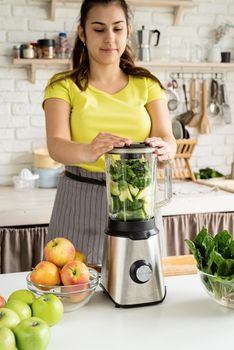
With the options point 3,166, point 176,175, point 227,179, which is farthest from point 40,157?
point 227,179

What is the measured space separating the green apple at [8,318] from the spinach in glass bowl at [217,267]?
0.43 m

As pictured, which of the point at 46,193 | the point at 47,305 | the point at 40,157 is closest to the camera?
the point at 47,305

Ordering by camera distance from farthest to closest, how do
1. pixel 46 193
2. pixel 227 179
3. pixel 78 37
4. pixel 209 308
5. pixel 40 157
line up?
pixel 227 179 → pixel 40 157 → pixel 46 193 → pixel 78 37 → pixel 209 308

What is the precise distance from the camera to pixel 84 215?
1.83m

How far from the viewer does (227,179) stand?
3369 mm

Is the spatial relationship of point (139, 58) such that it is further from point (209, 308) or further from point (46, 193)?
point (209, 308)

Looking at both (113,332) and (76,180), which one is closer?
(113,332)

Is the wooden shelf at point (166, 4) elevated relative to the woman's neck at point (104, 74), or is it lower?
elevated

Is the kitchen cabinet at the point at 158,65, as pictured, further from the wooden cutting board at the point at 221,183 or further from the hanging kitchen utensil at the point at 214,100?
the wooden cutting board at the point at 221,183

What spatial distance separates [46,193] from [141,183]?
178 centimetres

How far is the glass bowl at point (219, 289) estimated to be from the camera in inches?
43.6

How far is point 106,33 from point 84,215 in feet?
2.08

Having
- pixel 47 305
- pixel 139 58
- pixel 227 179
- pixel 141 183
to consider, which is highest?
pixel 139 58

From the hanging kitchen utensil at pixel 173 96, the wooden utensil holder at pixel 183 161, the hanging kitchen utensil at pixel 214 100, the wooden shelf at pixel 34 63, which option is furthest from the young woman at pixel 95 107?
the hanging kitchen utensil at pixel 214 100
